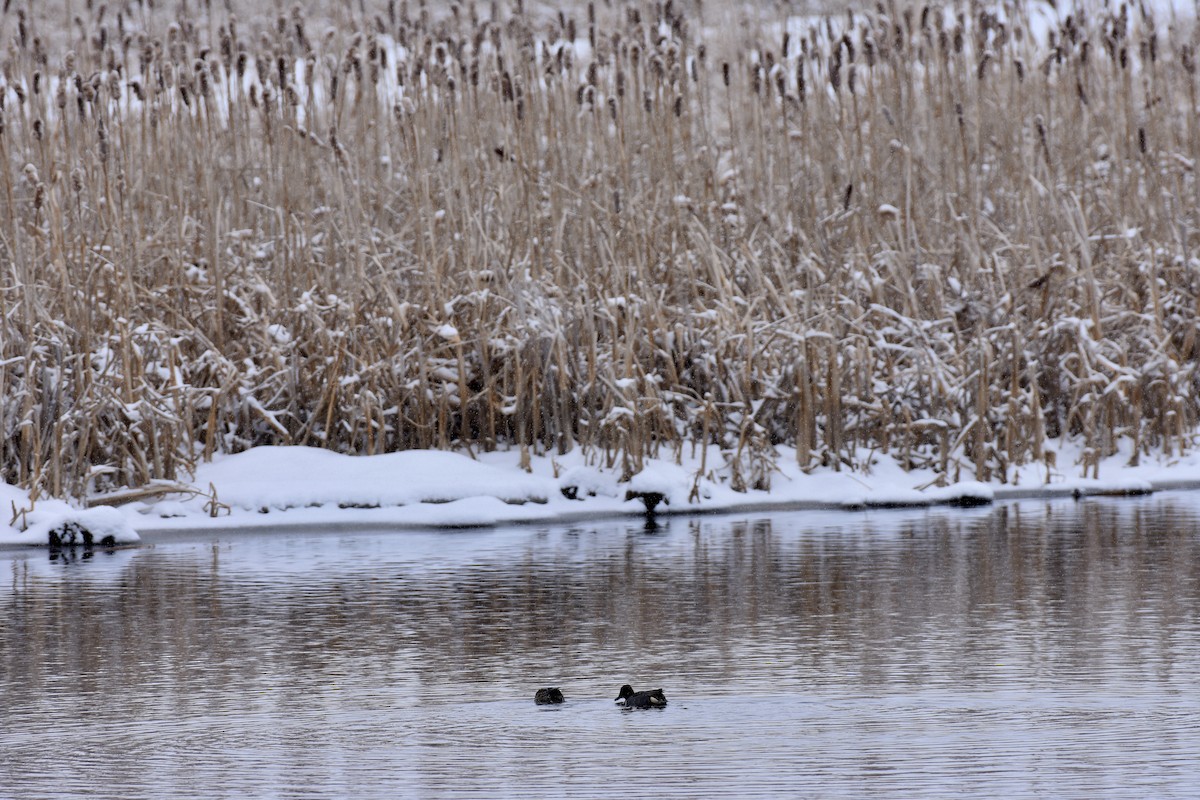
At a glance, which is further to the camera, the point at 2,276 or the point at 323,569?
the point at 2,276

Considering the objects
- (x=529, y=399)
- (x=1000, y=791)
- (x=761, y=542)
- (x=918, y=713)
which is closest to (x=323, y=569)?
(x=761, y=542)

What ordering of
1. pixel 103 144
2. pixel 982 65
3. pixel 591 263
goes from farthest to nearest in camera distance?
1. pixel 982 65
2. pixel 591 263
3. pixel 103 144

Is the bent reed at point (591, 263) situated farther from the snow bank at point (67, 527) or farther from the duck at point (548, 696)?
the duck at point (548, 696)

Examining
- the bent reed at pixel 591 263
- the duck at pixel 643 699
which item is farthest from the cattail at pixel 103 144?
the duck at pixel 643 699

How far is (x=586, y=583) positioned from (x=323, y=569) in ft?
3.39

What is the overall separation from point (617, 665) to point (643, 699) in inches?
22.7

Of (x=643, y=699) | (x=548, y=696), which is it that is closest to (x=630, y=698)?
(x=643, y=699)

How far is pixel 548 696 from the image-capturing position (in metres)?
4.00

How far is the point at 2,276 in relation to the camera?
8555 millimetres

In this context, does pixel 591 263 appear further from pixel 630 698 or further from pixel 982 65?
pixel 630 698

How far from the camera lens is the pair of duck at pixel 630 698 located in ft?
12.8

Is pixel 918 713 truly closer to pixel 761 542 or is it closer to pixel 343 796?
pixel 343 796

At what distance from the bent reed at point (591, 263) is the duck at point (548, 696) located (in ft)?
12.7

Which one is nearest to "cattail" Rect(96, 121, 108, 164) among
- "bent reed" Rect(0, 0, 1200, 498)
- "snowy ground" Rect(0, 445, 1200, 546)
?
"bent reed" Rect(0, 0, 1200, 498)
